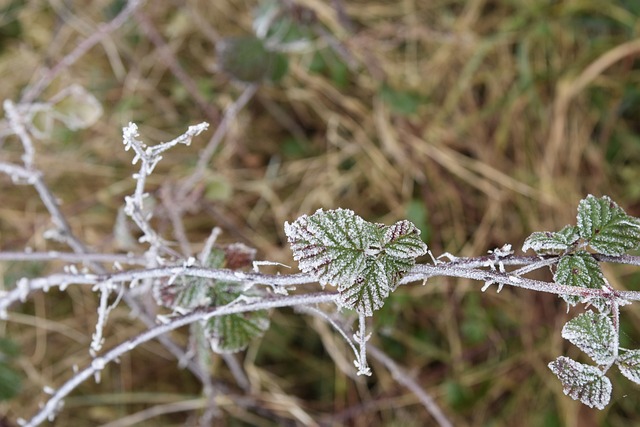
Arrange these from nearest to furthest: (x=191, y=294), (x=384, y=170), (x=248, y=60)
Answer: (x=191, y=294) → (x=248, y=60) → (x=384, y=170)

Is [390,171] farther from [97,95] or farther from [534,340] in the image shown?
[97,95]

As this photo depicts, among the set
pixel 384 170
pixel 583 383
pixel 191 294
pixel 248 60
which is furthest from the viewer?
pixel 384 170

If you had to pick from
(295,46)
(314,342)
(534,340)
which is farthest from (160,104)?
(534,340)

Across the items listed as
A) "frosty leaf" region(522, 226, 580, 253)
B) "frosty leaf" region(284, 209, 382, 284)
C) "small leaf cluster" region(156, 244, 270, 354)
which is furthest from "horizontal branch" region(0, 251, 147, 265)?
"frosty leaf" region(522, 226, 580, 253)

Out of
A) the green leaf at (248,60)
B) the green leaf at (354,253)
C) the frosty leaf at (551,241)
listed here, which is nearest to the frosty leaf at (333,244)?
the green leaf at (354,253)

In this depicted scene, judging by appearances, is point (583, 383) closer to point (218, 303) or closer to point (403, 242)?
point (403, 242)

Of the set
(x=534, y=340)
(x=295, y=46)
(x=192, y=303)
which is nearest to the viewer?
(x=192, y=303)

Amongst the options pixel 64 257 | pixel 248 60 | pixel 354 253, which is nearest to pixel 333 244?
pixel 354 253
